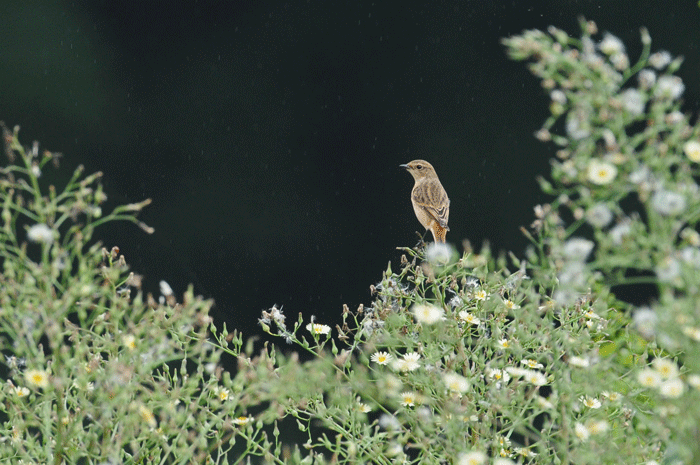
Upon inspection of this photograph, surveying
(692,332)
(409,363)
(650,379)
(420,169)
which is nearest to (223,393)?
(409,363)

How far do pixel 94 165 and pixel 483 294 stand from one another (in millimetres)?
3401

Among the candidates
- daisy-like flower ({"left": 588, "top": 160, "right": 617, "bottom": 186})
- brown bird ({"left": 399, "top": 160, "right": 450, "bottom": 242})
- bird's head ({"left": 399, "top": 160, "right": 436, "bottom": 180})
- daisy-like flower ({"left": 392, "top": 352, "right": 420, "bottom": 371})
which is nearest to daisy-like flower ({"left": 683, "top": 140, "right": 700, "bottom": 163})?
daisy-like flower ({"left": 588, "top": 160, "right": 617, "bottom": 186})

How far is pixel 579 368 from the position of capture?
1.31m

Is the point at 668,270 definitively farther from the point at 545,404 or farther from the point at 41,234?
the point at 41,234

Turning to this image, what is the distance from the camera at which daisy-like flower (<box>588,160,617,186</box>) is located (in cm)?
97

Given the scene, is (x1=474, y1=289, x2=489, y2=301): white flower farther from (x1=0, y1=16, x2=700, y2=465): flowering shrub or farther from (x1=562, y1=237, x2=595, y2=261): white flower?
(x1=562, y1=237, x2=595, y2=261): white flower

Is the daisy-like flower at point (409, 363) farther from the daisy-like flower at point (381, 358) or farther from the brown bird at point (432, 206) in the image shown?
the brown bird at point (432, 206)

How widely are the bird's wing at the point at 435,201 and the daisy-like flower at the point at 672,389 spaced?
216 centimetres

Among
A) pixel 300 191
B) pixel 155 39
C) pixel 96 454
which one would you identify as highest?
pixel 155 39

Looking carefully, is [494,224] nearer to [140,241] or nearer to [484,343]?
[140,241]

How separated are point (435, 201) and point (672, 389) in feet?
7.55

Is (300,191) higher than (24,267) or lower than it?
higher

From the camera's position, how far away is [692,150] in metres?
1.03

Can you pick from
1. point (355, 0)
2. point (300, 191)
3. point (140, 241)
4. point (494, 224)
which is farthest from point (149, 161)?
point (494, 224)
